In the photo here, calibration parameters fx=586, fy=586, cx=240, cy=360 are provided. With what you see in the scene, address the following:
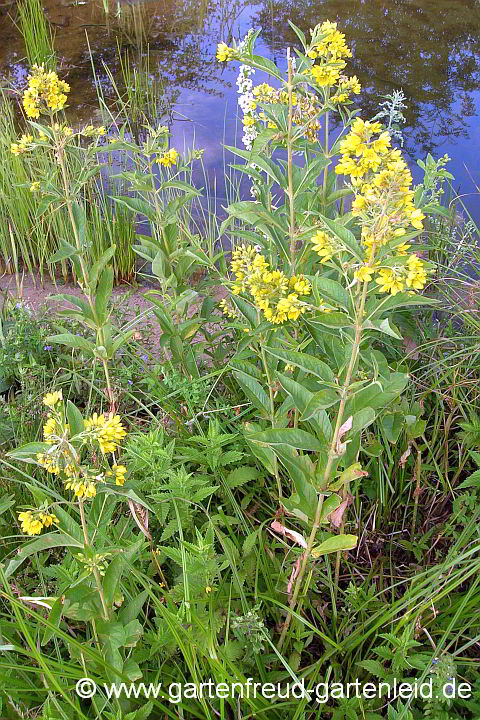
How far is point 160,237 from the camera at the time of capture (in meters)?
2.24

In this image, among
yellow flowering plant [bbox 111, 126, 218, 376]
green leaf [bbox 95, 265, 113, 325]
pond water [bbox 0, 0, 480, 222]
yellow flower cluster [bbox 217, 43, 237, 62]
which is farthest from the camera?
pond water [bbox 0, 0, 480, 222]


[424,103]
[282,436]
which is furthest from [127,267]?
[424,103]

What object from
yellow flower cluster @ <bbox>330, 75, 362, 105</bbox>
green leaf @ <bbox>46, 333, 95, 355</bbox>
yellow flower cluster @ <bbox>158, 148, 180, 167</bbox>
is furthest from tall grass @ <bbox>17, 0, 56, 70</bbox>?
green leaf @ <bbox>46, 333, 95, 355</bbox>

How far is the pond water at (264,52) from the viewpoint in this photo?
4996 mm

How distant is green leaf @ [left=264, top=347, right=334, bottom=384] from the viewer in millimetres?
1310

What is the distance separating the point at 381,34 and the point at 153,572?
22.1 ft

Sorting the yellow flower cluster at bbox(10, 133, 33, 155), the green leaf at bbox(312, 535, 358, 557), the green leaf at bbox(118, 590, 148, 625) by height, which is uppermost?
the yellow flower cluster at bbox(10, 133, 33, 155)

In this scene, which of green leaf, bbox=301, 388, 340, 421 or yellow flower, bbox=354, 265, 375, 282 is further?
green leaf, bbox=301, 388, 340, 421

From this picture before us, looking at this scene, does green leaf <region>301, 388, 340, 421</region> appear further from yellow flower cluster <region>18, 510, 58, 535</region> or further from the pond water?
the pond water

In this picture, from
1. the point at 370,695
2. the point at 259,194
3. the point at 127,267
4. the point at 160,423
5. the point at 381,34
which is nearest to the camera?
the point at 370,695

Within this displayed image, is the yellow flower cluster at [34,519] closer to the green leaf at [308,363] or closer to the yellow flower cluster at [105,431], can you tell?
the yellow flower cluster at [105,431]

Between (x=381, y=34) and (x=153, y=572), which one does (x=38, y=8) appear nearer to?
(x=381, y=34)

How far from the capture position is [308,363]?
1320 millimetres

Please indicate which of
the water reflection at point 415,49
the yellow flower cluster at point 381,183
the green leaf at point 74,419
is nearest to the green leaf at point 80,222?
the green leaf at point 74,419
